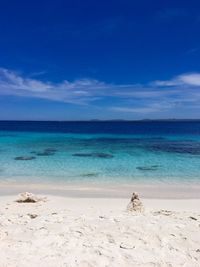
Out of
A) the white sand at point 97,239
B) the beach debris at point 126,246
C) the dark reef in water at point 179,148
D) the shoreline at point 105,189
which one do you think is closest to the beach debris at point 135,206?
the white sand at point 97,239

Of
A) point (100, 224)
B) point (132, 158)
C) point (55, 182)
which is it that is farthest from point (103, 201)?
point (132, 158)

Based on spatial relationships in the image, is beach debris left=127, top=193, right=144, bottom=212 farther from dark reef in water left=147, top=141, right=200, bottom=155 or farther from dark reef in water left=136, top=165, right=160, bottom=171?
dark reef in water left=147, top=141, right=200, bottom=155

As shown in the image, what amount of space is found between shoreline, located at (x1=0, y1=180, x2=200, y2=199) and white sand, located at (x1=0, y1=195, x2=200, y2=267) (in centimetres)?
300

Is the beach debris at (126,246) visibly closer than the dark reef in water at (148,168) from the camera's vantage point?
Yes

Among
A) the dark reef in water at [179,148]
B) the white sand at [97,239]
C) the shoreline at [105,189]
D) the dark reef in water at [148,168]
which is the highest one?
the white sand at [97,239]

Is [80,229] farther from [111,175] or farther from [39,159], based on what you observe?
[39,159]

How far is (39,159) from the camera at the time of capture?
1869 cm

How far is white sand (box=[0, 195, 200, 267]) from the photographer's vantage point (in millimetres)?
4422

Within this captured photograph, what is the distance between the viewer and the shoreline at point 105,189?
10.0 metres

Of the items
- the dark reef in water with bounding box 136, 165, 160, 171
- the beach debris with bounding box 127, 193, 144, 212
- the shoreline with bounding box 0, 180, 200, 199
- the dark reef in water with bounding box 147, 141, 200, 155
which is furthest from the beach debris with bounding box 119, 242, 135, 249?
the dark reef in water with bounding box 147, 141, 200, 155

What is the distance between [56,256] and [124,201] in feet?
15.1

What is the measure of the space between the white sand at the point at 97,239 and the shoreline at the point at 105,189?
3004mm

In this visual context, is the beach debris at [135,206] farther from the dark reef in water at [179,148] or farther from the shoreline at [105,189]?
the dark reef in water at [179,148]

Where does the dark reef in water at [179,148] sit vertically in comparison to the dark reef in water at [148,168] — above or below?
above
